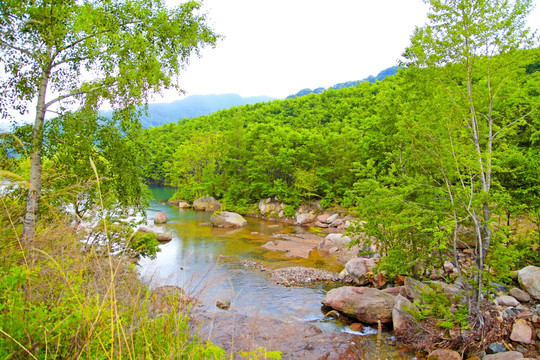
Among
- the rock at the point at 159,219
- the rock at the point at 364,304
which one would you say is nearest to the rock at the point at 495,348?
the rock at the point at 364,304

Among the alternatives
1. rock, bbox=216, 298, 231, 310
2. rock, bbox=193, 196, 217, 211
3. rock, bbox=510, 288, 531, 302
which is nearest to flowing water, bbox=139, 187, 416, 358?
rock, bbox=216, 298, 231, 310

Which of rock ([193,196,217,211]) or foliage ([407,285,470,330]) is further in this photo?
rock ([193,196,217,211])

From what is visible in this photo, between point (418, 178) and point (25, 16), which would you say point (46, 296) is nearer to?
point (25, 16)

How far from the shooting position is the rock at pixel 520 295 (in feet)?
25.7

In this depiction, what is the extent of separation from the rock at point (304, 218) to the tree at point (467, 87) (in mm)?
20186

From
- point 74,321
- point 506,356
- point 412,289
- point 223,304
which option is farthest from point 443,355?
point 74,321

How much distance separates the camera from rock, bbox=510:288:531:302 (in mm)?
7835

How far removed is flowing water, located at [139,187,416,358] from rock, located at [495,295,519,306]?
288 cm

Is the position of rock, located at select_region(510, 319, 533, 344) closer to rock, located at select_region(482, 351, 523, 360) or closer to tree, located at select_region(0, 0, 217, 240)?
rock, located at select_region(482, 351, 523, 360)

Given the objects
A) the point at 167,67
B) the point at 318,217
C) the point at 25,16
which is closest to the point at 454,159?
the point at 167,67

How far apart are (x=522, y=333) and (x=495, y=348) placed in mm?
750

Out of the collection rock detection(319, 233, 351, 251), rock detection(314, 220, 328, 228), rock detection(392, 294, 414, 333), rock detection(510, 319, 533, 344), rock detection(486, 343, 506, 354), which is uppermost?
rock detection(510, 319, 533, 344)

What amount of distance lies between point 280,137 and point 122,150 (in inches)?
1098

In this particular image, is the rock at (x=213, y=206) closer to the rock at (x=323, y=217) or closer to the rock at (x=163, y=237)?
the rock at (x=323, y=217)
